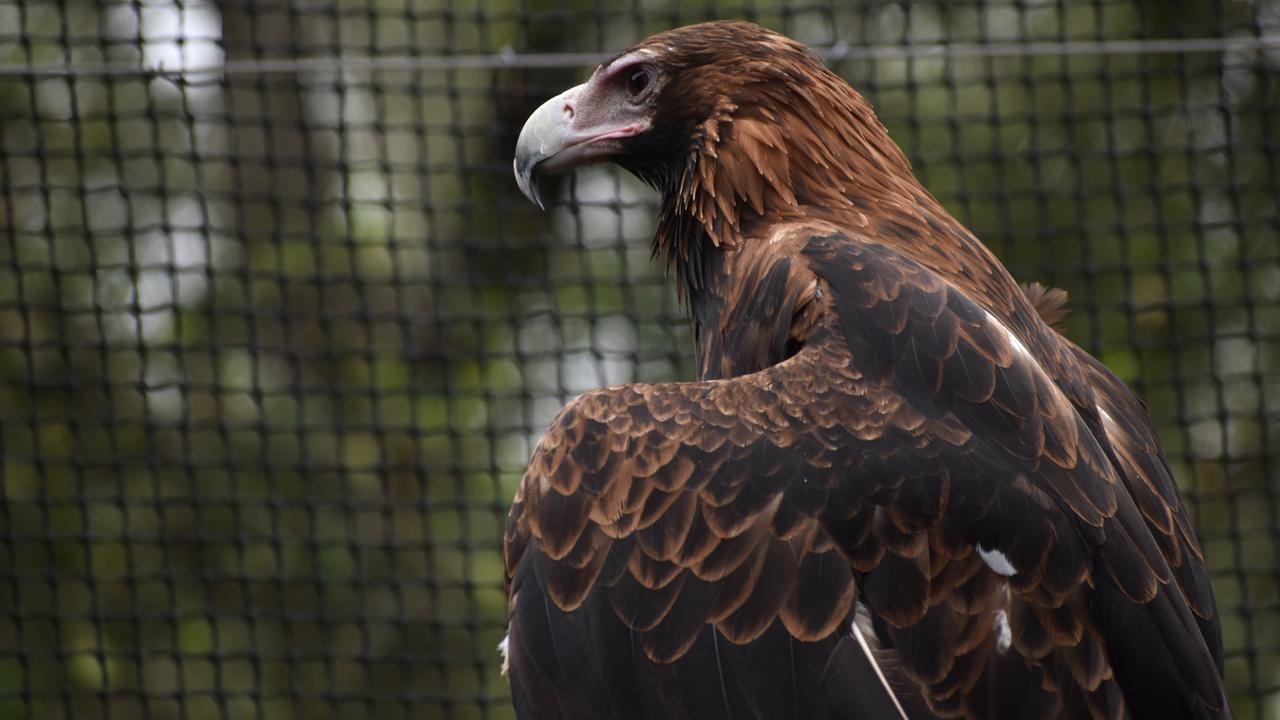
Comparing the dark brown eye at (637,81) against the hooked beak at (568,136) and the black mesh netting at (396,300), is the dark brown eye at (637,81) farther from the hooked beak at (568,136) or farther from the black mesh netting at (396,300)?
the black mesh netting at (396,300)

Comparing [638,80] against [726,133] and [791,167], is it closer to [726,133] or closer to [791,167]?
[726,133]

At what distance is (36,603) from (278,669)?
113 cm

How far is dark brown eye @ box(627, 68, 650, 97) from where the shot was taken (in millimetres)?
2947

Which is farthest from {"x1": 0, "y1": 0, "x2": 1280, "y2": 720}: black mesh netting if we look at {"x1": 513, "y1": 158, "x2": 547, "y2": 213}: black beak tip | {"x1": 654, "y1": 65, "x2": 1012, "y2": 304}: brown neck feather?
{"x1": 654, "y1": 65, "x2": 1012, "y2": 304}: brown neck feather

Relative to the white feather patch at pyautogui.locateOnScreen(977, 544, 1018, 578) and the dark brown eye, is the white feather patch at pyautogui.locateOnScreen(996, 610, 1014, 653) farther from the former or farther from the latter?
the dark brown eye

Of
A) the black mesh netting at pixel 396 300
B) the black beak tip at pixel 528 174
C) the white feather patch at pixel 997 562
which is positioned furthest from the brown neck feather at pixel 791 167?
the black mesh netting at pixel 396 300

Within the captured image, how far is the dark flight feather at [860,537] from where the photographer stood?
217cm

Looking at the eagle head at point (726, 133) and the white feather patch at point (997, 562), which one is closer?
the white feather patch at point (997, 562)

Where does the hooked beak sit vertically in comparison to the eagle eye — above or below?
below

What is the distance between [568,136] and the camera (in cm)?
299

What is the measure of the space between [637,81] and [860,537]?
1.20 m

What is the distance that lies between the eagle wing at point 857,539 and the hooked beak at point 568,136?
0.76 meters

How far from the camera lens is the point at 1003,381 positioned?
2.31 meters

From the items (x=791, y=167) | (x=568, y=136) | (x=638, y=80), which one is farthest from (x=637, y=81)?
(x=791, y=167)
